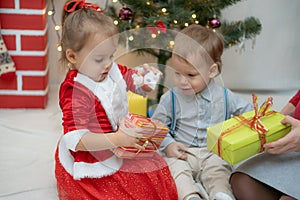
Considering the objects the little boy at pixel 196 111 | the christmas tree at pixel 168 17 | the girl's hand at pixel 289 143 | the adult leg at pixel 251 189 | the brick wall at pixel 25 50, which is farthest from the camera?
the brick wall at pixel 25 50

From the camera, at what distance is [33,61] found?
7.04ft

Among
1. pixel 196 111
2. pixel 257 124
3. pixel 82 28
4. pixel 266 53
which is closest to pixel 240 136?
pixel 257 124

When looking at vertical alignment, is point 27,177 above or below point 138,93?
below

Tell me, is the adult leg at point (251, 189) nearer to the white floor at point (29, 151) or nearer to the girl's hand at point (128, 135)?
the girl's hand at point (128, 135)

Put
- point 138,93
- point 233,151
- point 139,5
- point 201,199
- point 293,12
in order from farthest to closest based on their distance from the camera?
point 293,12
point 139,5
point 138,93
point 201,199
point 233,151

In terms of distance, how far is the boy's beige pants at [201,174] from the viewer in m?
1.46

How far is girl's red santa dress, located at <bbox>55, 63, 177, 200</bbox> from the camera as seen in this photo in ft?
4.37

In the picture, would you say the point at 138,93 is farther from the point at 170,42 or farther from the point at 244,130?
the point at 244,130

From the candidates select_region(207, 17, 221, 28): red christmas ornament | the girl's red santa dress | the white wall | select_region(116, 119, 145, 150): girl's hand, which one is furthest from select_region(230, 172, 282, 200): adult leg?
the white wall

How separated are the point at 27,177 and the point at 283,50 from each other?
1.57 m

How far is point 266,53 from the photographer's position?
259 cm

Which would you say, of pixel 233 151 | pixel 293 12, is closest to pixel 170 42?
pixel 233 151

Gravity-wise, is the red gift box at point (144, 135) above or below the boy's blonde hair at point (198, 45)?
below

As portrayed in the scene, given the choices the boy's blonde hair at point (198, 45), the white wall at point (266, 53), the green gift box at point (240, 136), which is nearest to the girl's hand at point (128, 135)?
the green gift box at point (240, 136)
